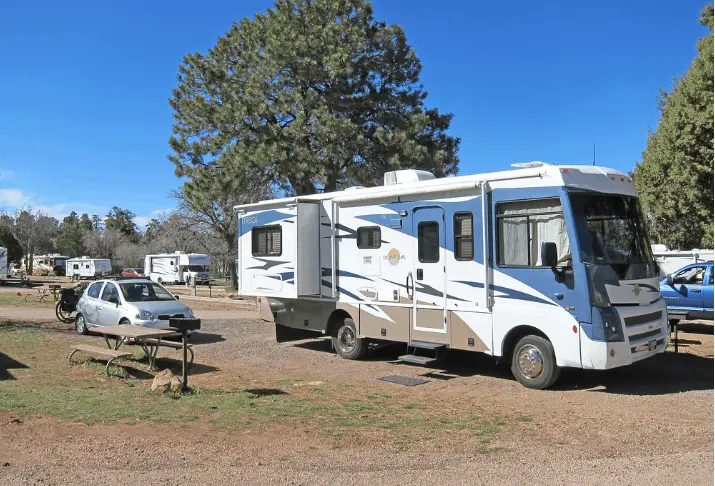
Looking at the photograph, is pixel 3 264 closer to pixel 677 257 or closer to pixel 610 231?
pixel 677 257

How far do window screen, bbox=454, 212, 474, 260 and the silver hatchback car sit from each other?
6707 mm

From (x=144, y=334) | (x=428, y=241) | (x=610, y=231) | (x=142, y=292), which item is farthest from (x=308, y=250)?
(x=610, y=231)

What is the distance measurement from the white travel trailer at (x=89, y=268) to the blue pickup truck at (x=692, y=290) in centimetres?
5379

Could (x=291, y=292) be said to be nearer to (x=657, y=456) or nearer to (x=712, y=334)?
(x=657, y=456)

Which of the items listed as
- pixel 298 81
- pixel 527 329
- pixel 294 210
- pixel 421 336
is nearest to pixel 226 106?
pixel 298 81

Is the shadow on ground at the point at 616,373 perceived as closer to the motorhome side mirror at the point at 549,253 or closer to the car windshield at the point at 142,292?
the motorhome side mirror at the point at 549,253

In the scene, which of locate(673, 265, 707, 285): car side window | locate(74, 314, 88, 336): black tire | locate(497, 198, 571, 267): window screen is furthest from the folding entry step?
locate(673, 265, 707, 285): car side window

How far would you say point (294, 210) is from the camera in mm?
12008

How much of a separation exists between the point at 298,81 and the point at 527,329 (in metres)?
16.3

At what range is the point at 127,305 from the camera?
44.0 ft

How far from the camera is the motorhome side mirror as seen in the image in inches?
329

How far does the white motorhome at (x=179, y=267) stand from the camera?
49156mm

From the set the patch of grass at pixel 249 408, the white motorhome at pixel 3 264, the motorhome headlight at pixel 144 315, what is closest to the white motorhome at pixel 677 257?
the patch of grass at pixel 249 408

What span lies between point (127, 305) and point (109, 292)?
45.1 inches
